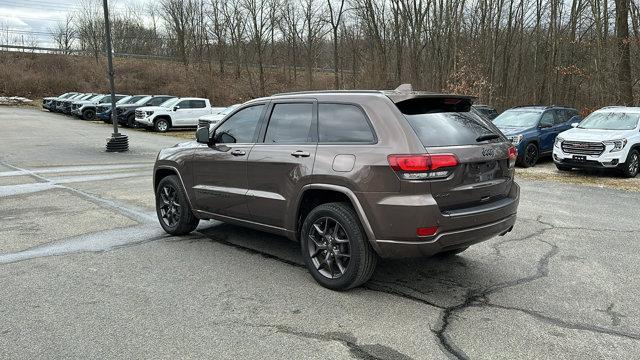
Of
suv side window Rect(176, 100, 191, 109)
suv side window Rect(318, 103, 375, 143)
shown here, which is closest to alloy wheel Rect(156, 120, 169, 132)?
suv side window Rect(176, 100, 191, 109)

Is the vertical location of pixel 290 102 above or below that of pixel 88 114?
below

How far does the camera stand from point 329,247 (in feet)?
14.9

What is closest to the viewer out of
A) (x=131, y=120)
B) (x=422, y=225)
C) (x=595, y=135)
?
(x=422, y=225)

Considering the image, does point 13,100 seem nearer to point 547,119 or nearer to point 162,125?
point 162,125

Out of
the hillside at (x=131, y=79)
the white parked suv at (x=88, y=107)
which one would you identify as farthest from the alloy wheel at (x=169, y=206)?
the hillside at (x=131, y=79)

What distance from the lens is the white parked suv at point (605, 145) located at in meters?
11.9

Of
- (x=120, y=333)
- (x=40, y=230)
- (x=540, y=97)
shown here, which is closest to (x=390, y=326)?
(x=120, y=333)

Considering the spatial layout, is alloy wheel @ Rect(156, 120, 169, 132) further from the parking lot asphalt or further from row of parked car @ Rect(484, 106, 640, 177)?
the parking lot asphalt

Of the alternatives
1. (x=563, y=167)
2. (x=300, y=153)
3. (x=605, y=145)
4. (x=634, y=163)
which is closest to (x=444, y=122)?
(x=300, y=153)

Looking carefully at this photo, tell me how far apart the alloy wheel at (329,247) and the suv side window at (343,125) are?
2.44 ft

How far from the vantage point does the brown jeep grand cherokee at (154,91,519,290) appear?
402 cm

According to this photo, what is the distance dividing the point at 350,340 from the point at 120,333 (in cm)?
167

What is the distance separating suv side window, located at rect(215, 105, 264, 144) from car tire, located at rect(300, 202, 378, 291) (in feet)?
4.29

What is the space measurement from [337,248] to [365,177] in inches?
29.8
